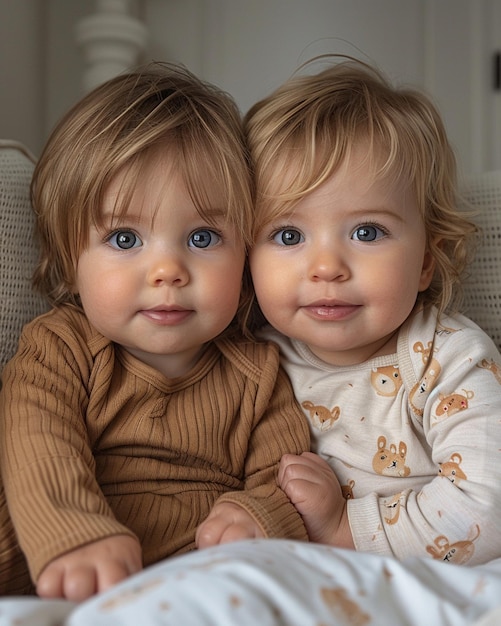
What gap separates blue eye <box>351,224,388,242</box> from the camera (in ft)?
3.52

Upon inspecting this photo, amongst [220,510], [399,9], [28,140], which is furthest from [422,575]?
[399,9]

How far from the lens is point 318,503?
1.03 meters

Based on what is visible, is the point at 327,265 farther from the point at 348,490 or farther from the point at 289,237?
the point at 348,490

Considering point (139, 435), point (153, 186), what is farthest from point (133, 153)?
point (139, 435)

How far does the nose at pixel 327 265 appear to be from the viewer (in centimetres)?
104

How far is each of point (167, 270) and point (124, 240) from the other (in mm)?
78

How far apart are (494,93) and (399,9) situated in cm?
34

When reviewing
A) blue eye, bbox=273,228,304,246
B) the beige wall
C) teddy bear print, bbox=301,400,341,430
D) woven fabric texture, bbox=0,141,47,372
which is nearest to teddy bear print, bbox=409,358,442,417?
teddy bear print, bbox=301,400,341,430

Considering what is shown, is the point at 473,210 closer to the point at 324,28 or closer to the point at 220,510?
the point at 220,510

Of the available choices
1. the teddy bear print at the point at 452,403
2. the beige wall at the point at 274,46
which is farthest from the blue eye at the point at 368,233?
the beige wall at the point at 274,46

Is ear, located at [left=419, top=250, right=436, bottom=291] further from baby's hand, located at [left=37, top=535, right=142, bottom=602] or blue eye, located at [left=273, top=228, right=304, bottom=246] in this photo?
baby's hand, located at [left=37, top=535, right=142, bottom=602]

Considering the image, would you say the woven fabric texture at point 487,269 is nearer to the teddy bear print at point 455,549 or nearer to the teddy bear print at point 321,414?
the teddy bear print at point 321,414

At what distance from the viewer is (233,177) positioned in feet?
3.51

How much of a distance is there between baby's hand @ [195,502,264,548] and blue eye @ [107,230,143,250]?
34 centimetres
